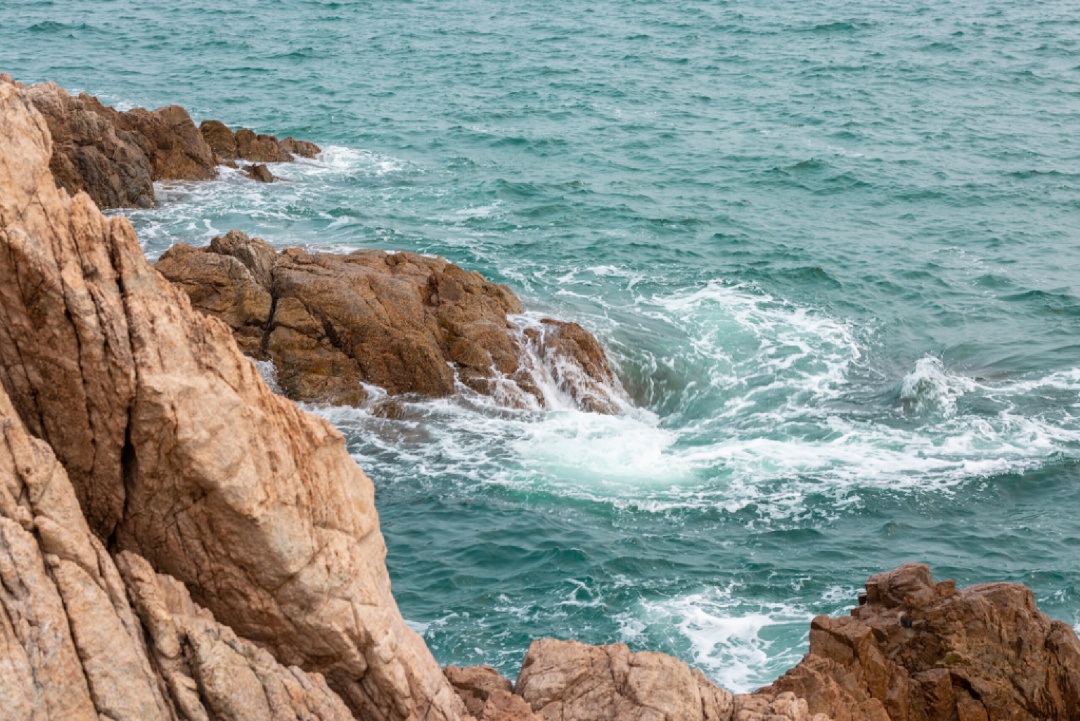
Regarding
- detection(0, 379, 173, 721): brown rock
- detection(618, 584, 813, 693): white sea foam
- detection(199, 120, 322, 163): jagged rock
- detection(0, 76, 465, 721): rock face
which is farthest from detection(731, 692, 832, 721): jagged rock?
detection(199, 120, 322, 163): jagged rock

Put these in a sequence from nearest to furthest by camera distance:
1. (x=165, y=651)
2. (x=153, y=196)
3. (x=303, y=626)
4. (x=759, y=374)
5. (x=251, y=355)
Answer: (x=165, y=651)
(x=303, y=626)
(x=251, y=355)
(x=759, y=374)
(x=153, y=196)

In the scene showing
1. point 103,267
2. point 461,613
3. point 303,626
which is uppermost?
point 103,267

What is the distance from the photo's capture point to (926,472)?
32000 millimetres

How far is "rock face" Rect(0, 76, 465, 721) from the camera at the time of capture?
12.4 meters

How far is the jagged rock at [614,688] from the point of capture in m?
17.0

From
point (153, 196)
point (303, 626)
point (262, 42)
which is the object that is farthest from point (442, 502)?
point (262, 42)

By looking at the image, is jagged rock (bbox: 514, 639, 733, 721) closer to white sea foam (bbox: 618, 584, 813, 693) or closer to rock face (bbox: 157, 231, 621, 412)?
white sea foam (bbox: 618, 584, 813, 693)

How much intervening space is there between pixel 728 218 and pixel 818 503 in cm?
2311

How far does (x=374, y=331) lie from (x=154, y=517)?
2066cm

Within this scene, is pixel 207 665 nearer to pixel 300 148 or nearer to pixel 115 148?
pixel 115 148

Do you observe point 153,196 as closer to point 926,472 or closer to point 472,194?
point 472,194

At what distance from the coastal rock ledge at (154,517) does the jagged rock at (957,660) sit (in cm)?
800

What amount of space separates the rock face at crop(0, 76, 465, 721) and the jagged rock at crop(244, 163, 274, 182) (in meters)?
39.3

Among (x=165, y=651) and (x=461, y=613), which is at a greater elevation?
(x=165, y=651)
